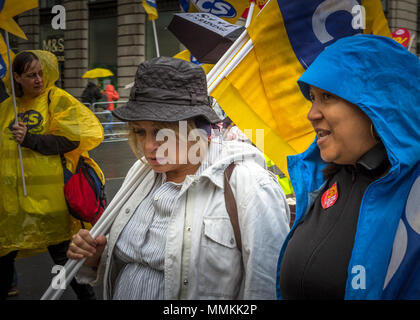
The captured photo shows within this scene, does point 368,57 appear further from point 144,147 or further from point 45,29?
point 45,29

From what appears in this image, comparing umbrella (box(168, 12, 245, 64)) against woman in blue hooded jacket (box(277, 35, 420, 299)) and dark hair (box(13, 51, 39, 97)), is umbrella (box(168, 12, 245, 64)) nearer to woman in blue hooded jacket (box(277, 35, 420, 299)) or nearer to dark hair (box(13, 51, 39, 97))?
dark hair (box(13, 51, 39, 97))

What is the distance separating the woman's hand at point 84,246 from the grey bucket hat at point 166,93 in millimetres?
612

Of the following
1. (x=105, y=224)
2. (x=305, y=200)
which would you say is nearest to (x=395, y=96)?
(x=305, y=200)

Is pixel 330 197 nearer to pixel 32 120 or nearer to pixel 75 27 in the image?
pixel 32 120

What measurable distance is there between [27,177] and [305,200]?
7.44 feet

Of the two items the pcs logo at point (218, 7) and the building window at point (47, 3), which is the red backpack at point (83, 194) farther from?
the pcs logo at point (218, 7)

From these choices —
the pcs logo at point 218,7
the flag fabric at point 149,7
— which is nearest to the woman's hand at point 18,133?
the flag fabric at point 149,7

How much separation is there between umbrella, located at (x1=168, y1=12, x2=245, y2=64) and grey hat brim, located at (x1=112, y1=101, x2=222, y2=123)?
4.18 ft

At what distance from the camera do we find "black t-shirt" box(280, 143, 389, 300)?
1389mm

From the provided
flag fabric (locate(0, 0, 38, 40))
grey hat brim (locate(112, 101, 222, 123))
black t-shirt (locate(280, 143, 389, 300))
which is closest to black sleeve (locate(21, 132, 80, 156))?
flag fabric (locate(0, 0, 38, 40))

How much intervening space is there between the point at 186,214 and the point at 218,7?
11.0 ft

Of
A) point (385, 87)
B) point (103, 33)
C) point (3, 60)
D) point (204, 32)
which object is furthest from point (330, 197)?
point (103, 33)

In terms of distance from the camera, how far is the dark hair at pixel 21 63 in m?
2.91

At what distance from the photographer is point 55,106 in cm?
304
